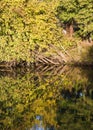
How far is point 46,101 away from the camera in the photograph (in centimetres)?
1925

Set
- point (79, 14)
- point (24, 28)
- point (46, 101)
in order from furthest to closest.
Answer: point (79, 14) < point (24, 28) < point (46, 101)

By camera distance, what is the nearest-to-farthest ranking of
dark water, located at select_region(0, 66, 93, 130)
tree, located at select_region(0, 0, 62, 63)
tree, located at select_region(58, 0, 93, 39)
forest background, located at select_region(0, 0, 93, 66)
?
dark water, located at select_region(0, 66, 93, 130) → tree, located at select_region(0, 0, 62, 63) → forest background, located at select_region(0, 0, 93, 66) → tree, located at select_region(58, 0, 93, 39)

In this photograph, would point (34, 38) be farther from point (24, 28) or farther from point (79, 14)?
point (79, 14)

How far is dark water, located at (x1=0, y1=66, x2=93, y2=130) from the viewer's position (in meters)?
14.5

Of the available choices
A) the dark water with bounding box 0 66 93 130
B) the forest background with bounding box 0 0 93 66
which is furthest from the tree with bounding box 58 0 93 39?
the dark water with bounding box 0 66 93 130

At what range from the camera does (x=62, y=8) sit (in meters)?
45.5

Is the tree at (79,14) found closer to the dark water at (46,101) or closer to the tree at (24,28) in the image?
the tree at (24,28)

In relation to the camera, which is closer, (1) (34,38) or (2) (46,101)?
(2) (46,101)

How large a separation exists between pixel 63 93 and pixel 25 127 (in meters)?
7.66

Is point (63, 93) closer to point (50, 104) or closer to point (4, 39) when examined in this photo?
point (50, 104)

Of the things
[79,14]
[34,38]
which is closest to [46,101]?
[34,38]

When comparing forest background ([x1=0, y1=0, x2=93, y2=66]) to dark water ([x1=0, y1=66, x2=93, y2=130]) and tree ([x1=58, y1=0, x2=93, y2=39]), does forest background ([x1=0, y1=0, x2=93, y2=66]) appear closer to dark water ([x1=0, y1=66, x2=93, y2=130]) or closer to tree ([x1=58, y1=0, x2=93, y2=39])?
dark water ([x1=0, y1=66, x2=93, y2=130])

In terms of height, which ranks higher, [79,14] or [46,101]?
[79,14]

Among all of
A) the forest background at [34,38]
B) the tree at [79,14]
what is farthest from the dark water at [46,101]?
the tree at [79,14]
